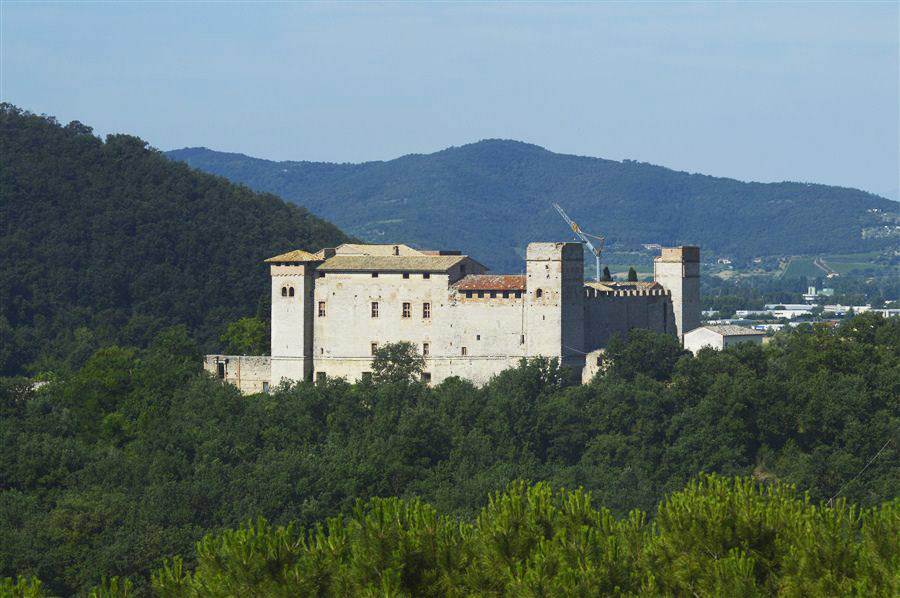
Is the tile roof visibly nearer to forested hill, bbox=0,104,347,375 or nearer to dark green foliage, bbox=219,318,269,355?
dark green foliage, bbox=219,318,269,355

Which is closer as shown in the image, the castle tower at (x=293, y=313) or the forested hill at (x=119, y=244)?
the castle tower at (x=293, y=313)

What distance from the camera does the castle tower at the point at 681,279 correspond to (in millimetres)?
56094

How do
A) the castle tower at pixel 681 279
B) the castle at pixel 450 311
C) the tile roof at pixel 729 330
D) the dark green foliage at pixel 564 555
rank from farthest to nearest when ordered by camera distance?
the tile roof at pixel 729 330 → the castle tower at pixel 681 279 → the castle at pixel 450 311 → the dark green foliage at pixel 564 555

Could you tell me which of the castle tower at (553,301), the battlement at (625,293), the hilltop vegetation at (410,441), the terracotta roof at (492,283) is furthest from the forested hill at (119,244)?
the castle tower at (553,301)

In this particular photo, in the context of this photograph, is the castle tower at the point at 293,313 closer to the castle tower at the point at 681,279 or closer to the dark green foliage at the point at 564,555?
the castle tower at the point at 681,279

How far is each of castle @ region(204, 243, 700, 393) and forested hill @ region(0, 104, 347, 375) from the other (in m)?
19.4

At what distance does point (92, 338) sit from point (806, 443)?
3330 centimetres

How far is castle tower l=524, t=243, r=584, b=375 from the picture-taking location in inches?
2053

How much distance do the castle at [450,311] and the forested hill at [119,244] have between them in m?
19.4

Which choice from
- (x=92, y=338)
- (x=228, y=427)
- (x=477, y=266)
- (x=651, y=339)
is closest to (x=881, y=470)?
(x=651, y=339)

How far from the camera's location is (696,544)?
2609 cm

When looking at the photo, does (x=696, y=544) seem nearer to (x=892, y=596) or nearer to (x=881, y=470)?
(x=892, y=596)

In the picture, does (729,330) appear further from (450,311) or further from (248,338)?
(248,338)

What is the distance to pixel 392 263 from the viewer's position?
5434cm
